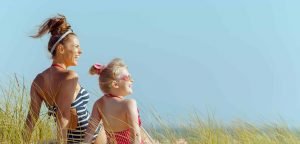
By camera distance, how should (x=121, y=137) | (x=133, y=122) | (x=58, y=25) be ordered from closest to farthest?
(x=133, y=122)
(x=121, y=137)
(x=58, y=25)

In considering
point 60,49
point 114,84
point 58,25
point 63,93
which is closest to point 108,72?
point 114,84

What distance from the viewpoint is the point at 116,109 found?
4355mm

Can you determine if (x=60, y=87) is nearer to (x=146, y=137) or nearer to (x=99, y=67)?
(x=99, y=67)

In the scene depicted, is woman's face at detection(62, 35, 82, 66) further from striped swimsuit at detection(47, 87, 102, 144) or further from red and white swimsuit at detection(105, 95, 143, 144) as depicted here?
red and white swimsuit at detection(105, 95, 143, 144)

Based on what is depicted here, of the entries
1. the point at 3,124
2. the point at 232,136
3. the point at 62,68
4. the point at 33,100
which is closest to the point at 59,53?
the point at 62,68

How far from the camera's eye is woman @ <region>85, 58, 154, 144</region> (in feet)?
14.1

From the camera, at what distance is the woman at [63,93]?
4688 millimetres

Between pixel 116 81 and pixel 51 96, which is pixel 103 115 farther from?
pixel 51 96

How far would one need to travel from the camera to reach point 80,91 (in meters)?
4.82

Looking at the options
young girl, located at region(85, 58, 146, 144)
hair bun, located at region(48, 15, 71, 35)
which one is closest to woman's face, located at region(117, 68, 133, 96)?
young girl, located at region(85, 58, 146, 144)

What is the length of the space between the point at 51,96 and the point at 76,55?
0.42 metres

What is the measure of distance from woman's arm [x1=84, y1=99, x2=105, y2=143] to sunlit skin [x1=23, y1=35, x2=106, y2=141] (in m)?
0.22

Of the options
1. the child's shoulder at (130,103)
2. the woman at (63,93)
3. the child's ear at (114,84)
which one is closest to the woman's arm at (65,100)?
the woman at (63,93)

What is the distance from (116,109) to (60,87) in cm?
63
